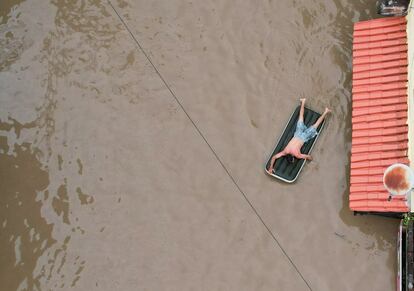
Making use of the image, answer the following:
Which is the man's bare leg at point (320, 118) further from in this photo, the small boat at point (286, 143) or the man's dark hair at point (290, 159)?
the man's dark hair at point (290, 159)

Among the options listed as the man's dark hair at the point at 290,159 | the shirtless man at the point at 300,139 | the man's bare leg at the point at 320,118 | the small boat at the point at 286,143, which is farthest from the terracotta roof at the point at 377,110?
the man's dark hair at the point at 290,159

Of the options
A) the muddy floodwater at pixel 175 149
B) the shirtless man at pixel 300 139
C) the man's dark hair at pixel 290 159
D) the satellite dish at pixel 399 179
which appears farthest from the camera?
the man's dark hair at pixel 290 159

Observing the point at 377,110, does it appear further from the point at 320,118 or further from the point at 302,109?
the point at 302,109

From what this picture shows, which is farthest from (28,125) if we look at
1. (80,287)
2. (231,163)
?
(231,163)

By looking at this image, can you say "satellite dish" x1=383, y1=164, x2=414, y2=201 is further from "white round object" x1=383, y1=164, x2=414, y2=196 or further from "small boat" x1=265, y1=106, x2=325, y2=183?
"small boat" x1=265, y1=106, x2=325, y2=183

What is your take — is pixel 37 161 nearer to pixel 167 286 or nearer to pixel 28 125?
pixel 28 125

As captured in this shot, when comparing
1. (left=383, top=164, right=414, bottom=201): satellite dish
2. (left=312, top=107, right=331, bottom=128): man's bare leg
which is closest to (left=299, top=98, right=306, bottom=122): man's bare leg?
(left=312, top=107, right=331, bottom=128): man's bare leg

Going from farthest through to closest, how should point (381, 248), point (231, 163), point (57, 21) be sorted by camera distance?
point (57, 21)
point (231, 163)
point (381, 248)
